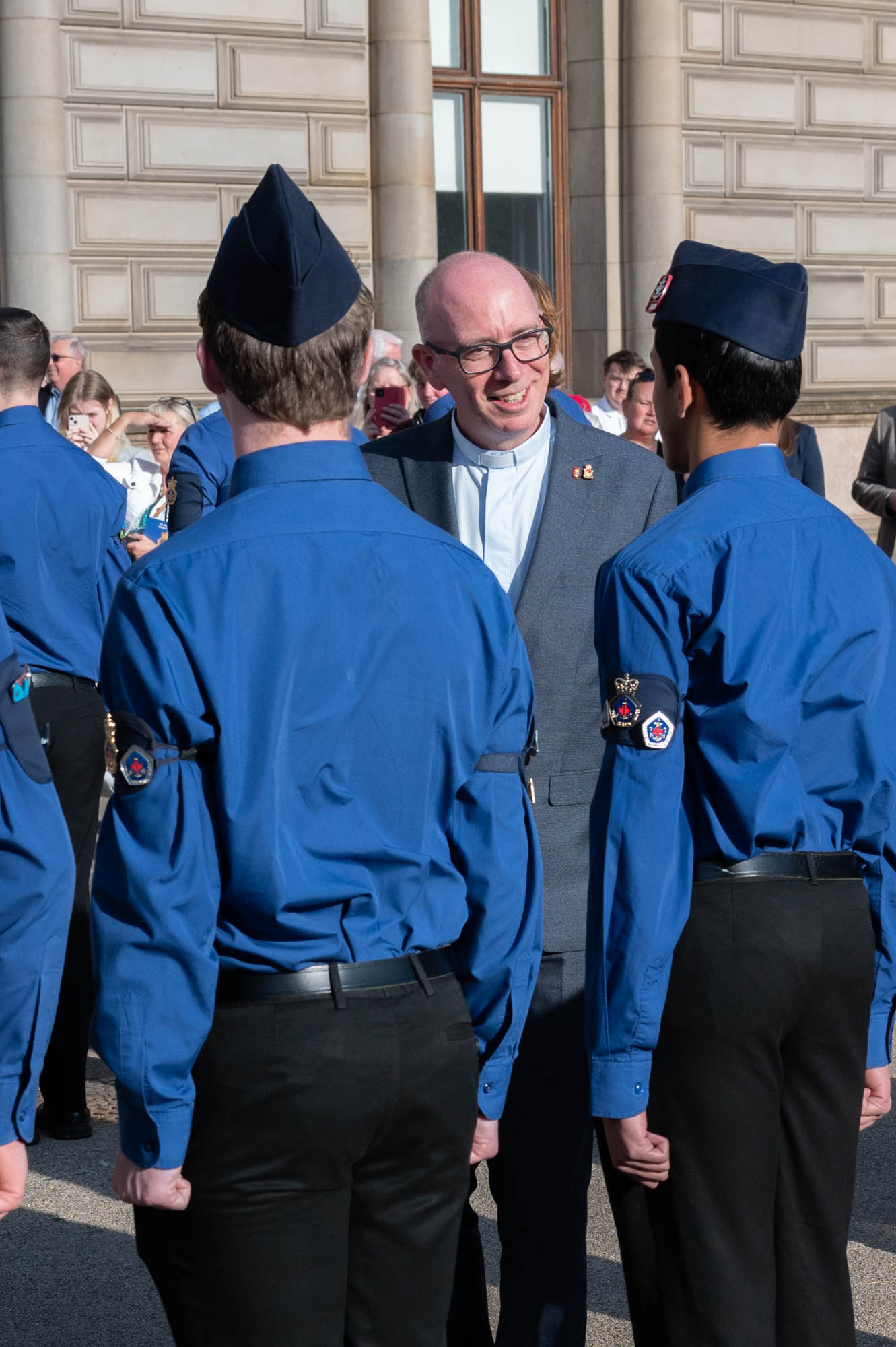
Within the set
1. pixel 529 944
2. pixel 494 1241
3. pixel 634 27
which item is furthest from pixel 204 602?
pixel 634 27

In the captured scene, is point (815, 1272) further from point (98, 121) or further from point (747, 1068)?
point (98, 121)

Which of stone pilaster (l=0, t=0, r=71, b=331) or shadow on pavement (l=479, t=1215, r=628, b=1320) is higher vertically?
stone pilaster (l=0, t=0, r=71, b=331)

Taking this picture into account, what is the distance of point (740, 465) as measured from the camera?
256cm

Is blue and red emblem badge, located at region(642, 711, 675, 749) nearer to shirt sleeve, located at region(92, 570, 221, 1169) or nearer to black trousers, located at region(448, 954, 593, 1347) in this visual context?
shirt sleeve, located at region(92, 570, 221, 1169)

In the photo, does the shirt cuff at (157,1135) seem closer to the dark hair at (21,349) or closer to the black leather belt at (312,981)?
the black leather belt at (312,981)

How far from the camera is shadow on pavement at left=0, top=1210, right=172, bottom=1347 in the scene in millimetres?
3684

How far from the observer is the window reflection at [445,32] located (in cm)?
1368

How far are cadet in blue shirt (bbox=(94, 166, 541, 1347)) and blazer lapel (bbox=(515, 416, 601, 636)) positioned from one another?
99 cm

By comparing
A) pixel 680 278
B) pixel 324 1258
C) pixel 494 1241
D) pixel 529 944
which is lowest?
pixel 494 1241

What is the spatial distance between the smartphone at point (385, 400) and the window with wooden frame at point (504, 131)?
6.57 metres

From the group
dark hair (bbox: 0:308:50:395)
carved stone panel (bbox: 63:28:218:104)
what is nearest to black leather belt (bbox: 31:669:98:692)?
dark hair (bbox: 0:308:50:395)

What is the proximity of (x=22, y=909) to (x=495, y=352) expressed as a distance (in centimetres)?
143

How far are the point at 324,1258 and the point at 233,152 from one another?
435 inches

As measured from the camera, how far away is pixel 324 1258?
2076 mm
